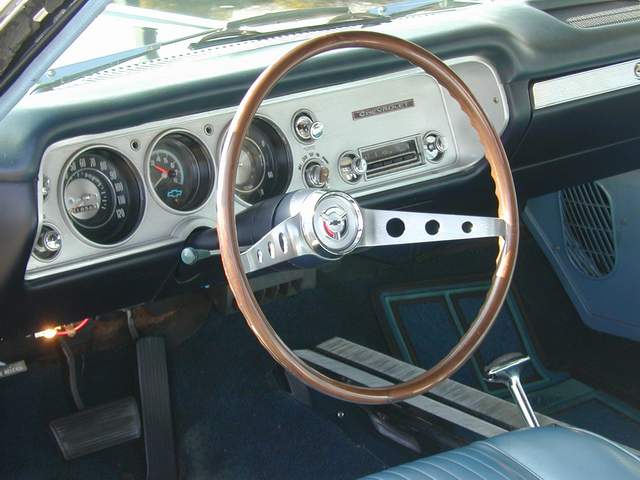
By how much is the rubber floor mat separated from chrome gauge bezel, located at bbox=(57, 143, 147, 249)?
4.49 ft

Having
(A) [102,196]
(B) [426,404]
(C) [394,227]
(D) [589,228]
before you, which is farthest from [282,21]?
(D) [589,228]

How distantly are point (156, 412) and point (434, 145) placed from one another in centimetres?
108

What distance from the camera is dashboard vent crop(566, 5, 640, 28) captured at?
2.53 metres

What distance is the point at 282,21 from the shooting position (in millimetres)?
2248

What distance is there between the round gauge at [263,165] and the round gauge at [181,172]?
88mm

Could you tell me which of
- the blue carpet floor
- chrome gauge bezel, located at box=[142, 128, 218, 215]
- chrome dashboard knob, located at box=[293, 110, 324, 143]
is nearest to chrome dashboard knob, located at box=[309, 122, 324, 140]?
chrome dashboard knob, located at box=[293, 110, 324, 143]

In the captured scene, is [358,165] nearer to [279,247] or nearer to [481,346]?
[279,247]

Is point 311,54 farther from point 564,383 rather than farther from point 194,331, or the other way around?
point 564,383

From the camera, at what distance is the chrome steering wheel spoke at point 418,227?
1.55m

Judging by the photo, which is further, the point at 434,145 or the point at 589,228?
the point at 589,228

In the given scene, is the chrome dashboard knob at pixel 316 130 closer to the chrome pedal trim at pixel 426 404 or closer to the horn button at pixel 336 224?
the horn button at pixel 336 224

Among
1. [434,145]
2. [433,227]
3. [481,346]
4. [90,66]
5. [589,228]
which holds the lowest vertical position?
[481,346]

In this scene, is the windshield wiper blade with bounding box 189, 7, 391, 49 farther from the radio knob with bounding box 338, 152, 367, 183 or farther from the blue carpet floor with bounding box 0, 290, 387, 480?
the blue carpet floor with bounding box 0, 290, 387, 480

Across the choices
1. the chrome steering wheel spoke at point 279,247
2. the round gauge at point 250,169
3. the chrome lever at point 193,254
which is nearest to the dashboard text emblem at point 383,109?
the round gauge at point 250,169
